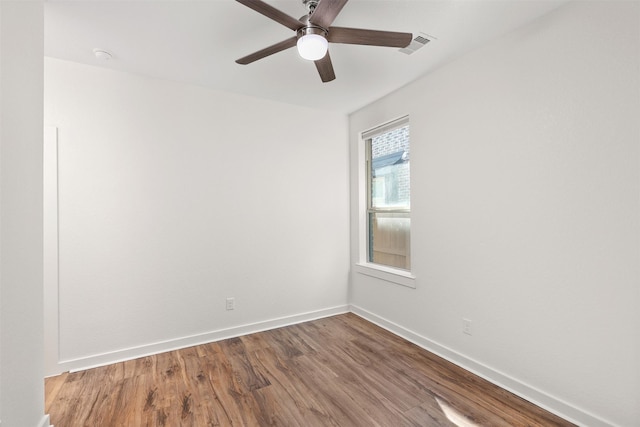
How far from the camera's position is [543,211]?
191 cm

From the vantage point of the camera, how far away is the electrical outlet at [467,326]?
7.71ft

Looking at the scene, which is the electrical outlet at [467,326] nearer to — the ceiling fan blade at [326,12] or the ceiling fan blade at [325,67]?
the ceiling fan blade at [325,67]

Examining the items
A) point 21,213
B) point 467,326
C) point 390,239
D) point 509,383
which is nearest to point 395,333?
point 467,326

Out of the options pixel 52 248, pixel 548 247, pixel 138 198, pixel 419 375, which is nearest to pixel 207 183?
pixel 138 198

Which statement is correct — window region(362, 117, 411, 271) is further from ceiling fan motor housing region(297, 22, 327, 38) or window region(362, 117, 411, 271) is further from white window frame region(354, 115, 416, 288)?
ceiling fan motor housing region(297, 22, 327, 38)

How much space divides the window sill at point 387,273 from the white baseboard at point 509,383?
0.47 m

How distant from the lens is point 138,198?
2637mm

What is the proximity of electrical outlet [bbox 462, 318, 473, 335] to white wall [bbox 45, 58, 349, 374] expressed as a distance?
163 cm

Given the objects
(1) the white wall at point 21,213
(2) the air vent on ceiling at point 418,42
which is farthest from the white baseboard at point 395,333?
(2) the air vent on ceiling at point 418,42

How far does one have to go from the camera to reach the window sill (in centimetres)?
291

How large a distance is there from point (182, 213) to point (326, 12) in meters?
2.19

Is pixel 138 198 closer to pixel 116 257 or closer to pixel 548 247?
pixel 116 257

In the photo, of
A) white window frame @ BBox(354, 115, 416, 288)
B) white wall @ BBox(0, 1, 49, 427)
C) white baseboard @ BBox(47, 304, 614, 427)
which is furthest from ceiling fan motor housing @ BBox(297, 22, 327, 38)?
white baseboard @ BBox(47, 304, 614, 427)

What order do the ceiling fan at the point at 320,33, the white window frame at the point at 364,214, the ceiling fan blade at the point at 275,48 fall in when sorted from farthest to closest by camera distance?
the white window frame at the point at 364,214, the ceiling fan blade at the point at 275,48, the ceiling fan at the point at 320,33
